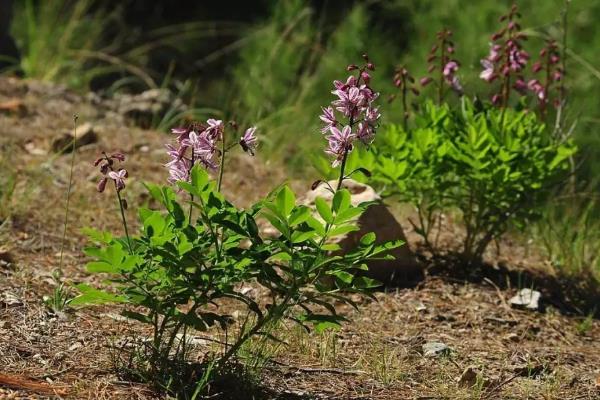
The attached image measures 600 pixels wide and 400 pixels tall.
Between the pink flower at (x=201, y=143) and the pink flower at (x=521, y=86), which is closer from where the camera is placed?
the pink flower at (x=201, y=143)

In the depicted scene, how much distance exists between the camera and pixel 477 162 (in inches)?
161

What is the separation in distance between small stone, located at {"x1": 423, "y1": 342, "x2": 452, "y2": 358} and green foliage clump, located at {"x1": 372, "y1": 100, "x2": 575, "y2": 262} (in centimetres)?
Result: 77

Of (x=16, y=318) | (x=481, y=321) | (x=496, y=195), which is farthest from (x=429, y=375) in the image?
(x=16, y=318)

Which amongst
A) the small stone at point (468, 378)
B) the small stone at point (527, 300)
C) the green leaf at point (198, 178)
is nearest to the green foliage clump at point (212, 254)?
the green leaf at point (198, 178)

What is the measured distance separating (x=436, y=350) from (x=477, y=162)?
83 centimetres

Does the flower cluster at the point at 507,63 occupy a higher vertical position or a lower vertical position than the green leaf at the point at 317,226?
higher

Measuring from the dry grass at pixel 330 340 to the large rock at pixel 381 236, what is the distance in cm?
8

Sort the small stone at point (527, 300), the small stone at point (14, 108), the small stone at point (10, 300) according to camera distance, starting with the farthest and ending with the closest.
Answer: the small stone at point (14, 108)
the small stone at point (527, 300)
the small stone at point (10, 300)

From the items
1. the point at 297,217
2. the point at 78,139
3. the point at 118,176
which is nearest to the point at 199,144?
the point at 118,176

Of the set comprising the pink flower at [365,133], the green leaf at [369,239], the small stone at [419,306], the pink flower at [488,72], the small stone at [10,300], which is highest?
the pink flower at [488,72]

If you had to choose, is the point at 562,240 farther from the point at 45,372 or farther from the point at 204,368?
the point at 45,372

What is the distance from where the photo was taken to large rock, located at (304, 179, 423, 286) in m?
4.12

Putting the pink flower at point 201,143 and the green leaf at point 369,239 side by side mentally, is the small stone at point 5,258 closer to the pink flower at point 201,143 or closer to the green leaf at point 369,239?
the pink flower at point 201,143

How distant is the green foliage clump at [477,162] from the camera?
4113 millimetres
